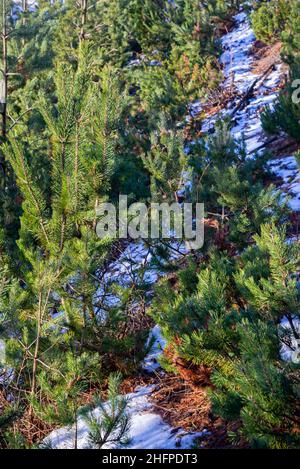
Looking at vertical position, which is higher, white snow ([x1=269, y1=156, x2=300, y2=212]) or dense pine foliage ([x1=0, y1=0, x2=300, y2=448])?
white snow ([x1=269, y1=156, x2=300, y2=212])

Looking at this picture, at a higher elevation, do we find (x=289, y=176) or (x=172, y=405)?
(x=289, y=176)

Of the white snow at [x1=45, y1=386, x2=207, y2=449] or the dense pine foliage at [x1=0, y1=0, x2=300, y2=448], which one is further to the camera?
the white snow at [x1=45, y1=386, x2=207, y2=449]

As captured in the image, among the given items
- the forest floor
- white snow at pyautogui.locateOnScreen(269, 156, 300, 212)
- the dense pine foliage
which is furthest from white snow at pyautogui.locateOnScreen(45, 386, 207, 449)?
white snow at pyautogui.locateOnScreen(269, 156, 300, 212)

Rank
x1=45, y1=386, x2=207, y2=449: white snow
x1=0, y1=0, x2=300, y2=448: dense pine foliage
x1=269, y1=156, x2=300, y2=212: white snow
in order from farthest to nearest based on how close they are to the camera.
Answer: x1=269, y1=156, x2=300, y2=212: white snow → x1=45, y1=386, x2=207, y2=449: white snow → x1=0, y1=0, x2=300, y2=448: dense pine foliage

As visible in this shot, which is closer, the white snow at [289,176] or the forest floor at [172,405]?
the forest floor at [172,405]

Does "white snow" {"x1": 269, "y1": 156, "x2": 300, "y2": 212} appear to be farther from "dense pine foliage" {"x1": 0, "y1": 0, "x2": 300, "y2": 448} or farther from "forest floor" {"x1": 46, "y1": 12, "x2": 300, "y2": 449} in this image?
"dense pine foliage" {"x1": 0, "y1": 0, "x2": 300, "y2": 448}

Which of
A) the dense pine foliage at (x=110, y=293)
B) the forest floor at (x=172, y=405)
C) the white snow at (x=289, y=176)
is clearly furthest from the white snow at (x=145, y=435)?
the white snow at (x=289, y=176)

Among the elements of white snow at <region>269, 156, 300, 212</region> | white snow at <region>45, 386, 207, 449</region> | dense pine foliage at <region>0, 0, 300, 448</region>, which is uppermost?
white snow at <region>269, 156, 300, 212</region>

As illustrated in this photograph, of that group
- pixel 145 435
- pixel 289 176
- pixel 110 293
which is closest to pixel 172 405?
pixel 145 435

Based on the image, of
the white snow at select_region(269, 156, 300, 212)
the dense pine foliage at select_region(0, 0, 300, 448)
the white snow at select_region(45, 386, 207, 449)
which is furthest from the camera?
the white snow at select_region(269, 156, 300, 212)

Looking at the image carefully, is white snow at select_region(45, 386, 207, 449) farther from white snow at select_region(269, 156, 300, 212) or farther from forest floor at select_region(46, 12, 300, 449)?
white snow at select_region(269, 156, 300, 212)

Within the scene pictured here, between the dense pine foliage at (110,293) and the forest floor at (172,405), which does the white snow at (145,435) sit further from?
the dense pine foliage at (110,293)

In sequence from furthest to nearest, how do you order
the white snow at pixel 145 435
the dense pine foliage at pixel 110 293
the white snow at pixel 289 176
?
the white snow at pixel 289 176
the white snow at pixel 145 435
the dense pine foliage at pixel 110 293

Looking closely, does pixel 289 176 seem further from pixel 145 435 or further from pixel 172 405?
pixel 145 435
